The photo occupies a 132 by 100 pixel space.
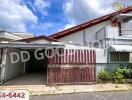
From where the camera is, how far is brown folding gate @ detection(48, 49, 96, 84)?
1608cm

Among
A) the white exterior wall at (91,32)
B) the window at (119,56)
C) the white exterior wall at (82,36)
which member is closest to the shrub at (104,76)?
the window at (119,56)

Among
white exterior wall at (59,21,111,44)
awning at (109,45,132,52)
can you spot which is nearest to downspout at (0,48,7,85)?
white exterior wall at (59,21,111,44)

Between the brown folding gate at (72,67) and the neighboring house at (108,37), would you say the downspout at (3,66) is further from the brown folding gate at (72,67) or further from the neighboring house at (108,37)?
the neighboring house at (108,37)

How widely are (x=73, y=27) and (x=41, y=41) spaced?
6461 millimetres

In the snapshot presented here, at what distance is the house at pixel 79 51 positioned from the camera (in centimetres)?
1602

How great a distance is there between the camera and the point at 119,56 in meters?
19.1

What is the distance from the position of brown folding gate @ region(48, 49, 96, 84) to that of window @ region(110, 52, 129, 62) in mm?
2599

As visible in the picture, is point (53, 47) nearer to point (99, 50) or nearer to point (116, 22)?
point (99, 50)

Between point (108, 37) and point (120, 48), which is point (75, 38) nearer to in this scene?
point (108, 37)

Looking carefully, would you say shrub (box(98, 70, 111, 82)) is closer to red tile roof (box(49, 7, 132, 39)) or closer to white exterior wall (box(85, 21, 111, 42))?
white exterior wall (box(85, 21, 111, 42))

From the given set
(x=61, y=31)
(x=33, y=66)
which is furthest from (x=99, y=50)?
(x=33, y=66)

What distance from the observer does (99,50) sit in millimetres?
18125

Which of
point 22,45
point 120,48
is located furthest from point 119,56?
point 22,45

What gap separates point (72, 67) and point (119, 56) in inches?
190
